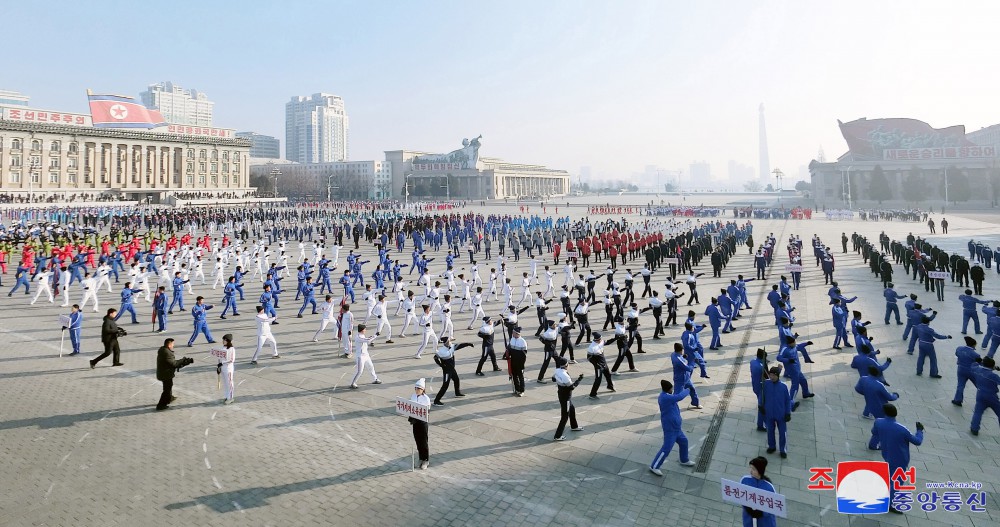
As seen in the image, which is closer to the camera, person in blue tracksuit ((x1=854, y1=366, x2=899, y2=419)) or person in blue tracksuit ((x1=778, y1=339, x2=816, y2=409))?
person in blue tracksuit ((x1=854, y1=366, x2=899, y2=419))

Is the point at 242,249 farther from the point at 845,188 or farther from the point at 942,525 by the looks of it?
the point at 845,188

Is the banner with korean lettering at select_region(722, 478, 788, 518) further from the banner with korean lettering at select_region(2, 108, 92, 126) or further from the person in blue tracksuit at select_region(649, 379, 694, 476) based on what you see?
the banner with korean lettering at select_region(2, 108, 92, 126)

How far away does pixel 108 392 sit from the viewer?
10695mm

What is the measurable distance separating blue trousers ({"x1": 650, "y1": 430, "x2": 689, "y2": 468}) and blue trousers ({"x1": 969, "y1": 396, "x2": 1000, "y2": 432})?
4617 millimetres

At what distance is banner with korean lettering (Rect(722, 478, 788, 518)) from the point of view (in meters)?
5.00

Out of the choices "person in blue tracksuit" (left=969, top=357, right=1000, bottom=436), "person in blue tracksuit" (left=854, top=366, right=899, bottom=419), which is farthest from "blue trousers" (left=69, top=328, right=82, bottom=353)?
"person in blue tracksuit" (left=969, top=357, right=1000, bottom=436)

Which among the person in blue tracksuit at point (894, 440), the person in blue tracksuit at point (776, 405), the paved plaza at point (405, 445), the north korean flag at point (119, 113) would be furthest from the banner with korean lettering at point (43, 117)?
the person in blue tracksuit at point (894, 440)

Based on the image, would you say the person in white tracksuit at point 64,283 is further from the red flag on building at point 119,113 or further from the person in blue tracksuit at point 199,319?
the red flag on building at point 119,113

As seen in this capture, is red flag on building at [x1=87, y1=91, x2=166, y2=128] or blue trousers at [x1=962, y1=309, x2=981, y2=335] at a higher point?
red flag on building at [x1=87, y1=91, x2=166, y2=128]

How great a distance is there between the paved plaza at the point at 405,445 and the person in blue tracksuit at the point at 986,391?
0.33 meters

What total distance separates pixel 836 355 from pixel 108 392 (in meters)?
15.6

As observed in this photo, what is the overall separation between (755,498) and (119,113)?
8936 centimetres

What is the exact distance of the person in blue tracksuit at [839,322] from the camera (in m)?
12.7

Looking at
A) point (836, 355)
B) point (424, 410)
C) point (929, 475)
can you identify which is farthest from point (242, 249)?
point (929, 475)
